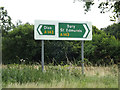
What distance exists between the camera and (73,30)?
885cm

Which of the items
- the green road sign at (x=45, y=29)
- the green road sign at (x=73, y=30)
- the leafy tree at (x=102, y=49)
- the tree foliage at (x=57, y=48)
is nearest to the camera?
the green road sign at (x=45, y=29)

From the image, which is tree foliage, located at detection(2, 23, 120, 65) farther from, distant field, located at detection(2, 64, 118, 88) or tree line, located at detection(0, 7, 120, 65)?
distant field, located at detection(2, 64, 118, 88)

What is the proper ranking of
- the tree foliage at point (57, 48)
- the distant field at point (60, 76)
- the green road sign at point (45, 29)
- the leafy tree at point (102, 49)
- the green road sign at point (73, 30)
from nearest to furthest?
the distant field at point (60, 76)
the green road sign at point (45, 29)
the green road sign at point (73, 30)
the leafy tree at point (102, 49)
the tree foliage at point (57, 48)

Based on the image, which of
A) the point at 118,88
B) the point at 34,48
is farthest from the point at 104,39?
the point at 118,88

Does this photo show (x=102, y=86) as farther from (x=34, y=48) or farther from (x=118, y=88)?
(x=34, y=48)

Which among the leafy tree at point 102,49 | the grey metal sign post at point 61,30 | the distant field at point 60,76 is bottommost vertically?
the distant field at point 60,76

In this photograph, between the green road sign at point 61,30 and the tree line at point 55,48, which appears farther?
the tree line at point 55,48

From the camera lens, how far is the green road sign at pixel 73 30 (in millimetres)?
8820

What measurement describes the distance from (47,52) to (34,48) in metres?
1.32

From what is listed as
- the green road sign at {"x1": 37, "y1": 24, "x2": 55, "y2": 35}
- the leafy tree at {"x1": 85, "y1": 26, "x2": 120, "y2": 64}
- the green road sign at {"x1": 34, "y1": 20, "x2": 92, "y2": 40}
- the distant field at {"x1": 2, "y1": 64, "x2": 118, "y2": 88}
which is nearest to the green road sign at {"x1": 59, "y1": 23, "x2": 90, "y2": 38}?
the green road sign at {"x1": 34, "y1": 20, "x2": 92, "y2": 40}

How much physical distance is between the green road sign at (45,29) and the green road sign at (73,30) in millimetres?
385

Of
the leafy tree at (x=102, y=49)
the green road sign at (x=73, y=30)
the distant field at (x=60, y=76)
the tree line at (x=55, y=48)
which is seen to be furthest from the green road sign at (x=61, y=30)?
the leafy tree at (x=102, y=49)

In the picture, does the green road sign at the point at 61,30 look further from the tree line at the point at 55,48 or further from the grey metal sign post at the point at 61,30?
the tree line at the point at 55,48

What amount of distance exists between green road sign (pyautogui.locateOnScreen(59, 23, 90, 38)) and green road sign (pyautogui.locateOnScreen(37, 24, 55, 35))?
0.39m
